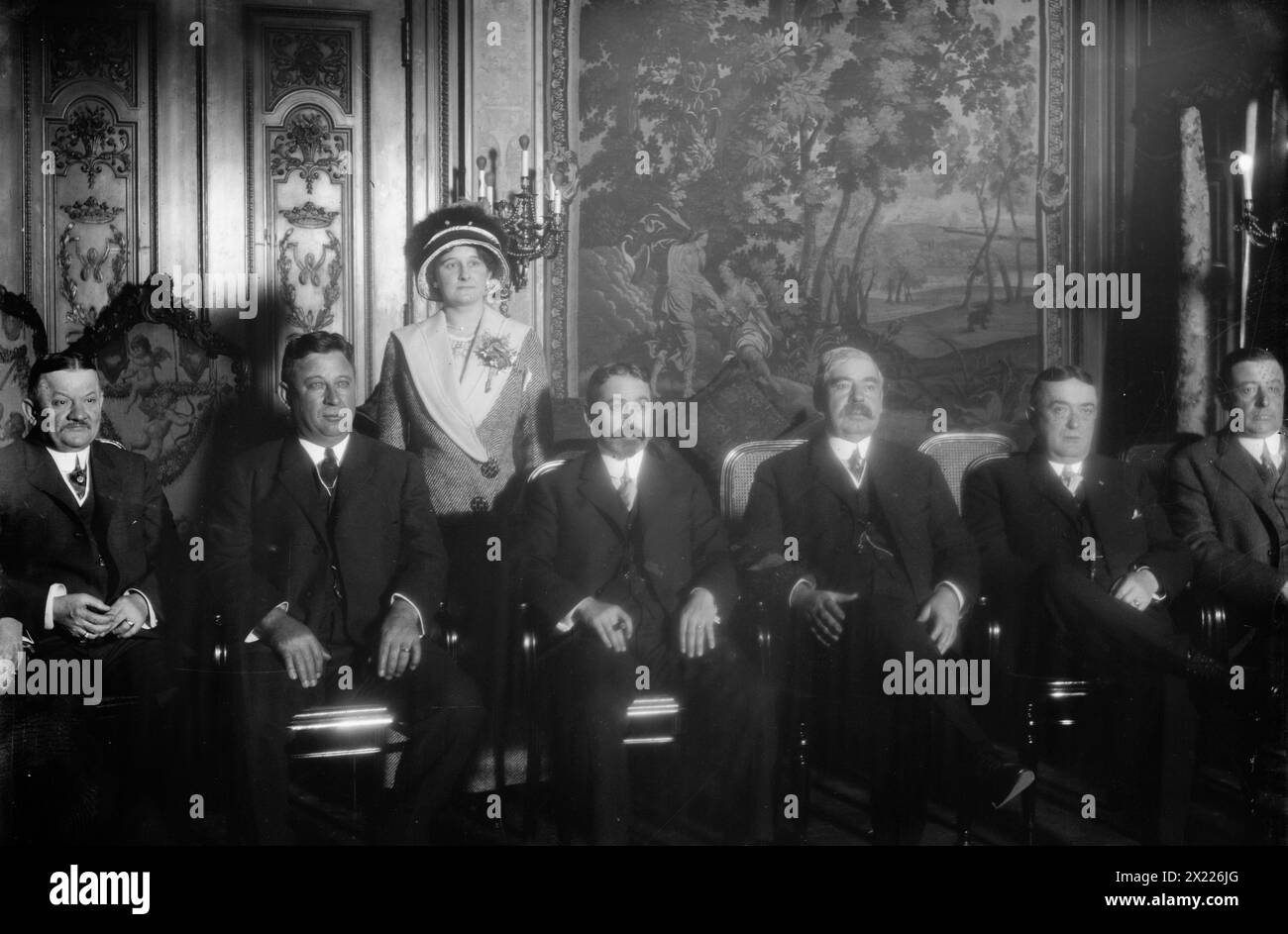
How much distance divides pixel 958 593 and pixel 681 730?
921 mm

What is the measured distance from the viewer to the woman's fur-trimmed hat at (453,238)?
374 centimetres

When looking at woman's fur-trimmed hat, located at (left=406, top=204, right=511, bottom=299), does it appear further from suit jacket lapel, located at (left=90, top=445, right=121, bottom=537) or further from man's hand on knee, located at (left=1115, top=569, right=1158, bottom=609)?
man's hand on knee, located at (left=1115, top=569, right=1158, bottom=609)

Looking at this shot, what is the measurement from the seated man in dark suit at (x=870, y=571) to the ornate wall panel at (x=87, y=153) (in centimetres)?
223

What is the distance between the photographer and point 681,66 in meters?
3.89

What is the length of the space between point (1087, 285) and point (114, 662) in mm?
3351

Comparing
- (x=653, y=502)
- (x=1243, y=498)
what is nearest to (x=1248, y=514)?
(x=1243, y=498)

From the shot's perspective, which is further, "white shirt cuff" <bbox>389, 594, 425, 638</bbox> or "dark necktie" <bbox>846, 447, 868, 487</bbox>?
"dark necktie" <bbox>846, 447, 868, 487</bbox>

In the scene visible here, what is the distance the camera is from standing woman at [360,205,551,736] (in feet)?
12.1

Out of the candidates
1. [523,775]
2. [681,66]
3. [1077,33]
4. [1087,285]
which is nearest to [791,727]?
[523,775]

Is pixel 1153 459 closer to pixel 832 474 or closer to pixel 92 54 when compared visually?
pixel 832 474

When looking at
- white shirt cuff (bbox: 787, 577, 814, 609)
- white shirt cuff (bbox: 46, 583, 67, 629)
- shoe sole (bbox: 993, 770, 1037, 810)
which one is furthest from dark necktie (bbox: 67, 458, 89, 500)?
shoe sole (bbox: 993, 770, 1037, 810)

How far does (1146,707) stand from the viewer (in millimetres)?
3406

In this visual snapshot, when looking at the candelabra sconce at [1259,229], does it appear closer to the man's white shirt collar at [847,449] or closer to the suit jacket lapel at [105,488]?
the man's white shirt collar at [847,449]

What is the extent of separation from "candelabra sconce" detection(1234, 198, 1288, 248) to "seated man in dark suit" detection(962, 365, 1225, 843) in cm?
86
